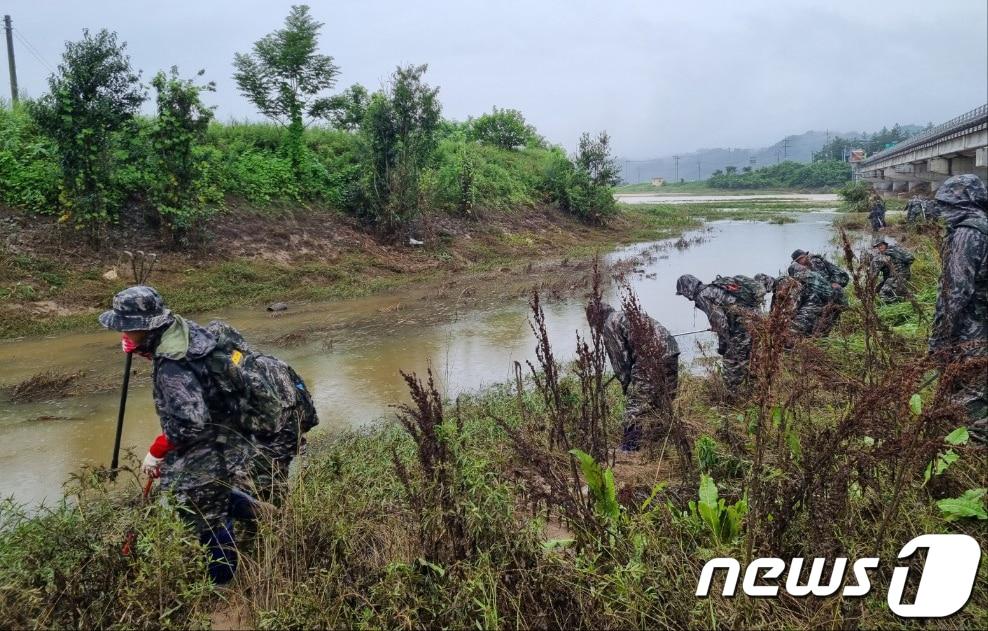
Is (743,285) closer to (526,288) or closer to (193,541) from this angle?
(193,541)

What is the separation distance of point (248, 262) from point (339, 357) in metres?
6.71

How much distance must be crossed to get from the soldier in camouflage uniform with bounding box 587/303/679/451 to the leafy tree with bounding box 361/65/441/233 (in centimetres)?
1359

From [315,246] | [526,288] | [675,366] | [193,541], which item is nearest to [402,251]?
[315,246]

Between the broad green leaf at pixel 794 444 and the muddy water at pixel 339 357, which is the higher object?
the broad green leaf at pixel 794 444

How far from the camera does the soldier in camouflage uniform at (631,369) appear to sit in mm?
4465

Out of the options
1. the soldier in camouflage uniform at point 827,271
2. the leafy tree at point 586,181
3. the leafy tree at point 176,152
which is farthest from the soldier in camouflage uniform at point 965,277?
the leafy tree at point 586,181

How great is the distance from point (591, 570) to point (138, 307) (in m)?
2.51

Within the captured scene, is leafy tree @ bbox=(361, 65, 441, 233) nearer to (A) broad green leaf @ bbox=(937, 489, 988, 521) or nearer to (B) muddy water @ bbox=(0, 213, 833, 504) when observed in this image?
(B) muddy water @ bbox=(0, 213, 833, 504)

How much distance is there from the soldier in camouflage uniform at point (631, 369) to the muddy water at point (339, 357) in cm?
216

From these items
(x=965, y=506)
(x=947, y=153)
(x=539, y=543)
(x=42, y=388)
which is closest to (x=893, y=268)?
(x=965, y=506)

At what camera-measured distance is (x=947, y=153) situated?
20.2 metres

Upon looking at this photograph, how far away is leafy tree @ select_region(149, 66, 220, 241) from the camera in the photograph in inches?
502

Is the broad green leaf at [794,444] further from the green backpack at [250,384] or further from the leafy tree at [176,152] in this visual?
the leafy tree at [176,152]

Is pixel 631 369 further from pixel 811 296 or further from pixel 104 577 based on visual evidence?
pixel 104 577
